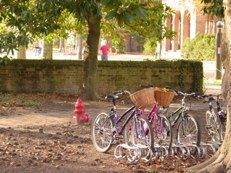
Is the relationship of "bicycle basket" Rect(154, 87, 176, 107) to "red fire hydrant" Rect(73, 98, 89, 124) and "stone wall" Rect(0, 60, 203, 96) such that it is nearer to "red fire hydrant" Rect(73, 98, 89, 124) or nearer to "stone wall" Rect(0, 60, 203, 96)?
"red fire hydrant" Rect(73, 98, 89, 124)

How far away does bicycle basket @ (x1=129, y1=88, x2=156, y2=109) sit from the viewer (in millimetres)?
7465

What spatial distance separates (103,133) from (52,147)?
0.95 metres

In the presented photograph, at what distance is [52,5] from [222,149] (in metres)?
3.88

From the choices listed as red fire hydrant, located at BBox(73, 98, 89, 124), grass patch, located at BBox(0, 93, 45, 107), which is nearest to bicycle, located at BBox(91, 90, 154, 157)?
red fire hydrant, located at BBox(73, 98, 89, 124)

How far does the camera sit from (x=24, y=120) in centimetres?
1224

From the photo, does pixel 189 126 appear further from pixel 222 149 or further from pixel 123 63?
pixel 123 63

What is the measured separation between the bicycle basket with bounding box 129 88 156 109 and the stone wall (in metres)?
10.9

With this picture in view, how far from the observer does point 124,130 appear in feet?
26.1

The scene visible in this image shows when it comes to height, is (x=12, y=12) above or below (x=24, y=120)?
Result: above

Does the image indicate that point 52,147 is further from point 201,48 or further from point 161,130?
point 201,48

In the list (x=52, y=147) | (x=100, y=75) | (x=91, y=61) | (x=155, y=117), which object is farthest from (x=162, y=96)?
(x=100, y=75)

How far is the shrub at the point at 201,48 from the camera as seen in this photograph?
40656mm

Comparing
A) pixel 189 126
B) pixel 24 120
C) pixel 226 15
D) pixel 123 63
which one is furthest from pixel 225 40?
pixel 123 63

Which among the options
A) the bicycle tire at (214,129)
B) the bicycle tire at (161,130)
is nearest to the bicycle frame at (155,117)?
the bicycle tire at (161,130)
